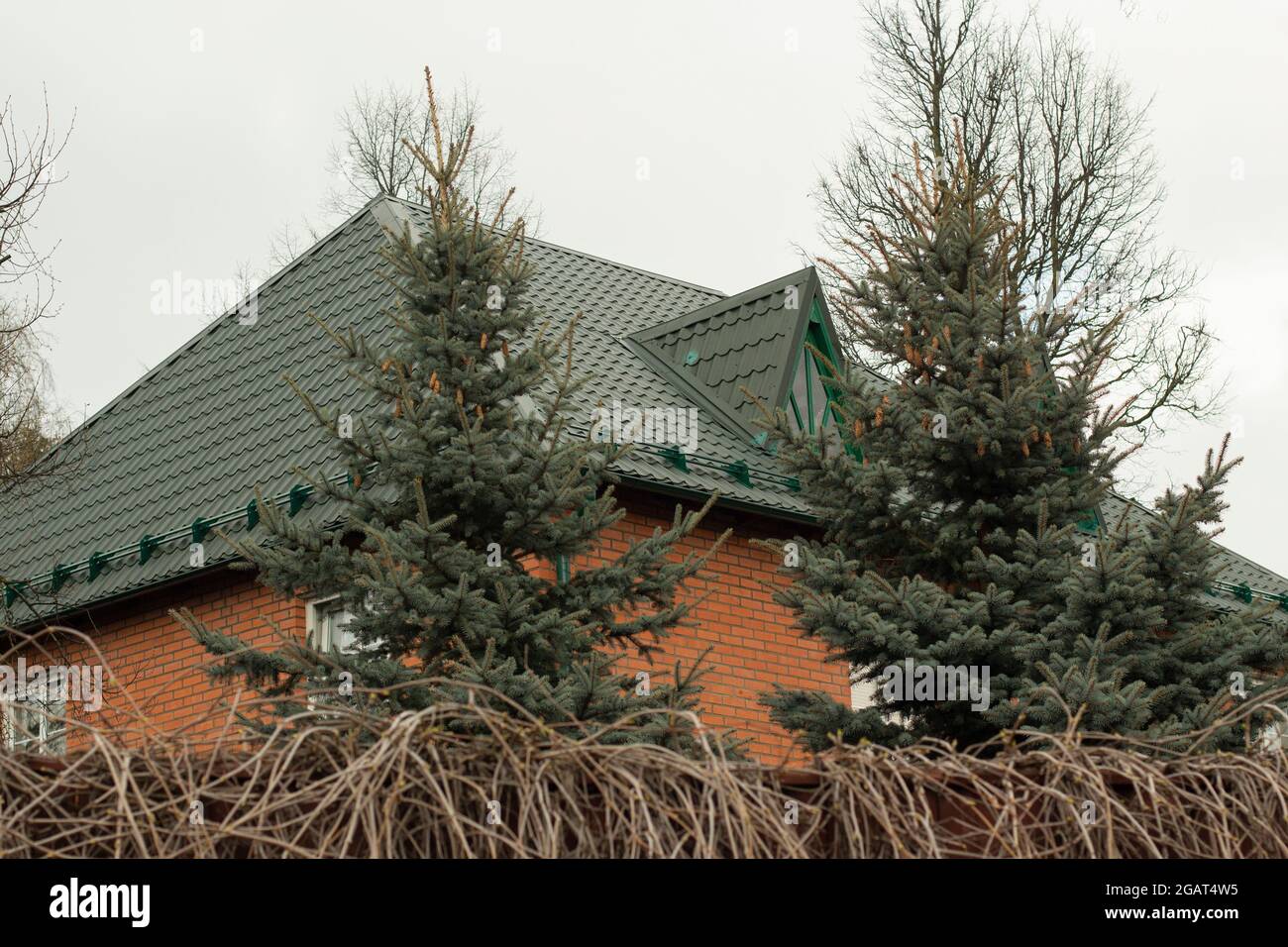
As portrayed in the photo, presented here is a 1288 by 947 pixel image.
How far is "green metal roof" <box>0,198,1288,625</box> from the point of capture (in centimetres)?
1270

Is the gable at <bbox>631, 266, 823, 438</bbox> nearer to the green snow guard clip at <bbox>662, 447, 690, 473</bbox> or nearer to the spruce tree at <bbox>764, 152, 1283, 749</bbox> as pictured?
the green snow guard clip at <bbox>662, 447, 690, 473</bbox>

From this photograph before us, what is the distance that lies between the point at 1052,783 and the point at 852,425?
5.87m

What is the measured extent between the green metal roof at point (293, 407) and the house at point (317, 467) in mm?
26

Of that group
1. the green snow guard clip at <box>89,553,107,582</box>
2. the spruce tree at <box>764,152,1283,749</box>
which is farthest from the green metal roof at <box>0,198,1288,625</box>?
the spruce tree at <box>764,152,1283,749</box>

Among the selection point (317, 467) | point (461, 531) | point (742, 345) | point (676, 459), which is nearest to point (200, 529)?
point (317, 467)

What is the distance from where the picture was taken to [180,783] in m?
3.91

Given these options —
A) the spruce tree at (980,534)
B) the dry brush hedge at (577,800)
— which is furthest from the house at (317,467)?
the dry brush hedge at (577,800)

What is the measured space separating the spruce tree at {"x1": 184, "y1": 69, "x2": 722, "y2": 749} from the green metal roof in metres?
2.45

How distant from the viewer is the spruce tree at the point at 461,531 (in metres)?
8.20

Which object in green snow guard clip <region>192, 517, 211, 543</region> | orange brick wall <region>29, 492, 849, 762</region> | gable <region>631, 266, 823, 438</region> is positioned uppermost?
gable <region>631, 266, 823, 438</region>

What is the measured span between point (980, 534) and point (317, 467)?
4903mm
